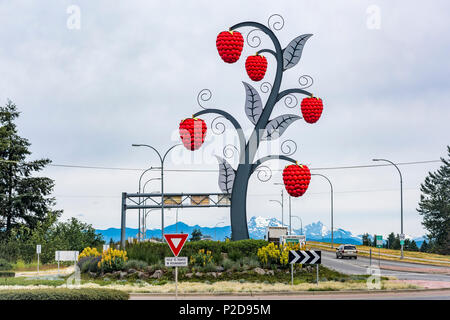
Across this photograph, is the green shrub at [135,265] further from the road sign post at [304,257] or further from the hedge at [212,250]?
the road sign post at [304,257]

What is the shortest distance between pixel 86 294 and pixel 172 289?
697cm

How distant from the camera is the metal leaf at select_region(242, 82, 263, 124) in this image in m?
31.5

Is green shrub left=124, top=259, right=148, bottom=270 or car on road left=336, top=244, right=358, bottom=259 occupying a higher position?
green shrub left=124, top=259, right=148, bottom=270

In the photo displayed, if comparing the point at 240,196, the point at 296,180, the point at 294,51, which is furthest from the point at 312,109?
the point at 240,196

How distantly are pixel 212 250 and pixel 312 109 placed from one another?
9.02 meters

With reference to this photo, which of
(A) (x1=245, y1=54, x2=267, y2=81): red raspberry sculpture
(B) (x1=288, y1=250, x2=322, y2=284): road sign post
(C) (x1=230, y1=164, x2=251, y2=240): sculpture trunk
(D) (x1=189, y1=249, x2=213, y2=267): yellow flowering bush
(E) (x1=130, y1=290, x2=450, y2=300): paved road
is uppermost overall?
(A) (x1=245, y1=54, x2=267, y2=81): red raspberry sculpture

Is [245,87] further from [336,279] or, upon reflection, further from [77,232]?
[77,232]

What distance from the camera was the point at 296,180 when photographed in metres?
26.8

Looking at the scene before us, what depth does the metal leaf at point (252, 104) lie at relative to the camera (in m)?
31.5

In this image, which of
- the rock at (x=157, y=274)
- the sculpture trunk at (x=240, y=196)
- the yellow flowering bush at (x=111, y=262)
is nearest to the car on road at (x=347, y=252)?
the sculpture trunk at (x=240, y=196)

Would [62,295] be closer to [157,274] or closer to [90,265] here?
[157,274]

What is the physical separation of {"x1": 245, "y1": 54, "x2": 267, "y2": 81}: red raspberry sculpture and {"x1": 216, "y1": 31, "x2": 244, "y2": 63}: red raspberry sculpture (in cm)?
190

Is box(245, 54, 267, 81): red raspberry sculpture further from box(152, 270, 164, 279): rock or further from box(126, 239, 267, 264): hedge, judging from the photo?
box(152, 270, 164, 279): rock

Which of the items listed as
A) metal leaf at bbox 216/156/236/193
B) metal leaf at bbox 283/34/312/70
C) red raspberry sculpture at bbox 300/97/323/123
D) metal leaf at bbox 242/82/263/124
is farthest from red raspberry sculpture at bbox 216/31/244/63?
metal leaf at bbox 216/156/236/193
